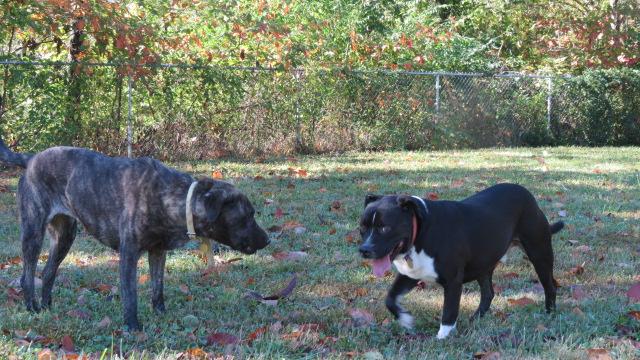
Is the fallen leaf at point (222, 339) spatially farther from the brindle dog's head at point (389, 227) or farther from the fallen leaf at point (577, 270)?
the fallen leaf at point (577, 270)

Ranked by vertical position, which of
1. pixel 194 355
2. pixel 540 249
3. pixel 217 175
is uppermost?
pixel 540 249

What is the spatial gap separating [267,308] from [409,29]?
1651 cm

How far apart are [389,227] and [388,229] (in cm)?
1

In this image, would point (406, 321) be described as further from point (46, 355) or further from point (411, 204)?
point (46, 355)

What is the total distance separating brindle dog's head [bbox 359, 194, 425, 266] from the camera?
4.46 metres

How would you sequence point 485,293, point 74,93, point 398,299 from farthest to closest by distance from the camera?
point 74,93
point 485,293
point 398,299

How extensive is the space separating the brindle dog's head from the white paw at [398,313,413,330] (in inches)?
16.2

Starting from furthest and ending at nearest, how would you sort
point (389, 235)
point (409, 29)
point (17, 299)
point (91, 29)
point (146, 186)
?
point (409, 29) → point (91, 29) → point (17, 299) → point (146, 186) → point (389, 235)

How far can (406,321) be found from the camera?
15.5ft

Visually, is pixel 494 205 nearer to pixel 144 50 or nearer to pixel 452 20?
pixel 144 50

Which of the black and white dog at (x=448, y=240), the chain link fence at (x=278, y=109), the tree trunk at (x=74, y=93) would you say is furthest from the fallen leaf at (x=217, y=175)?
Result: the black and white dog at (x=448, y=240)

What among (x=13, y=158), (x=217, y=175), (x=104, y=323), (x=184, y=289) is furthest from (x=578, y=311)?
(x=217, y=175)

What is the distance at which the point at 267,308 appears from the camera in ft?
17.0

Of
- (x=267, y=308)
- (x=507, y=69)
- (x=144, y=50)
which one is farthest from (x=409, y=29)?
(x=267, y=308)
